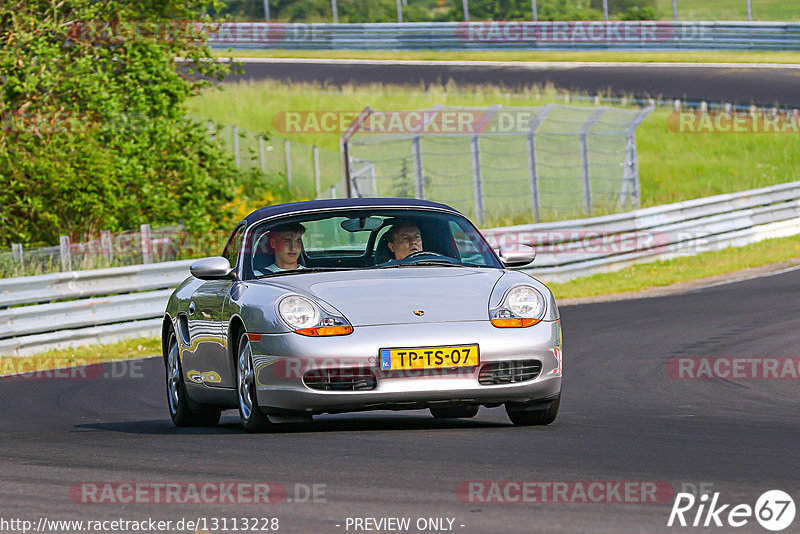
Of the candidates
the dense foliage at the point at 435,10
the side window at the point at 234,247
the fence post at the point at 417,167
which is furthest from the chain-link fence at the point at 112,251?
the dense foliage at the point at 435,10

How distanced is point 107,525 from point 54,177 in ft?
54.6

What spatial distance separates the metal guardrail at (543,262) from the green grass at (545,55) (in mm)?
15604

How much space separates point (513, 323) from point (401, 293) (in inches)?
25.3

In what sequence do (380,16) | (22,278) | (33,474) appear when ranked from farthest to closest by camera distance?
(380,16)
(22,278)
(33,474)

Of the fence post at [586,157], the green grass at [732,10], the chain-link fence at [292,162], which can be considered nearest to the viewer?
the fence post at [586,157]

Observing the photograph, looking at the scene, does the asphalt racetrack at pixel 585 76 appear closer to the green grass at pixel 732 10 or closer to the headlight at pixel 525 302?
the green grass at pixel 732 10

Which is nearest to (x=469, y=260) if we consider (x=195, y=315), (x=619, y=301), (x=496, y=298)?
(x=496, y=298)

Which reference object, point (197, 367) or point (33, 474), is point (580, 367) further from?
point (33, 474)

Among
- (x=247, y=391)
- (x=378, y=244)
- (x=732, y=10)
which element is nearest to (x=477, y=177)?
(x=378, y=244)

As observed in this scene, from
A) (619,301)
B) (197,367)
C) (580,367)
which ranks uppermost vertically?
(197,367)

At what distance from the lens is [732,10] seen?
44.3 m

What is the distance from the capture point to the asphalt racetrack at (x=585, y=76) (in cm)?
3650

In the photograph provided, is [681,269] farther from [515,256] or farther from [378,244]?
[378,244]

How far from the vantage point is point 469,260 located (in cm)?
898
